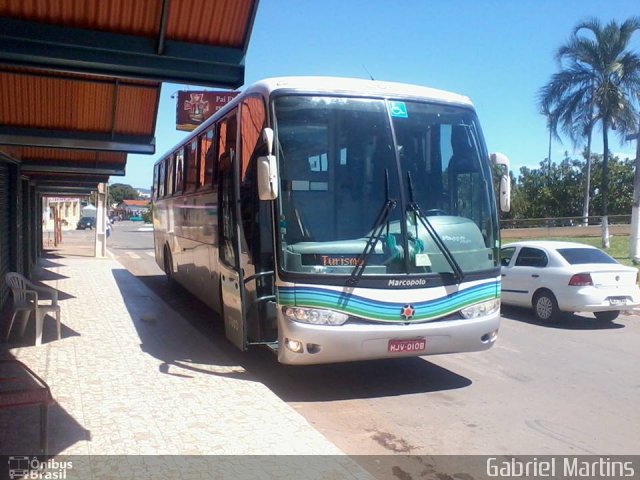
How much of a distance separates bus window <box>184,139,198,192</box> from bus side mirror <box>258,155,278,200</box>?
4.67 metres

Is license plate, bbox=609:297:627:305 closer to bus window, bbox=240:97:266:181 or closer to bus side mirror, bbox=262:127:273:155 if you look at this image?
bus window, bbox=240:97:266:181

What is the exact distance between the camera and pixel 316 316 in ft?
21.3

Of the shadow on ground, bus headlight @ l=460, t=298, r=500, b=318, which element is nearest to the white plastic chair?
bus headlight @ l=460, t=298, r=500, b=318

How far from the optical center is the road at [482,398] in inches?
220

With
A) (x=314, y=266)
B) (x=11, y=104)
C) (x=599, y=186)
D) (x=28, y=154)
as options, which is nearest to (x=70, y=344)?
(x=11, y=104)

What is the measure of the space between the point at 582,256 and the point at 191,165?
7486 mm

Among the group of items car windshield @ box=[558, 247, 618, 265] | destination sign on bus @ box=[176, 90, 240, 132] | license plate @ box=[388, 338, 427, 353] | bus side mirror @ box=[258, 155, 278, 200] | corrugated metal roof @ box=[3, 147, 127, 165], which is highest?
destination sign on bus @ box=[176, 90, 240, 132]

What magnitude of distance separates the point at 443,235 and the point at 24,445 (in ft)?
15.1

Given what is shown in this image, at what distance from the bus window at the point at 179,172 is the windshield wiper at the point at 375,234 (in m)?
6.43

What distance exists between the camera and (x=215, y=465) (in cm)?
468

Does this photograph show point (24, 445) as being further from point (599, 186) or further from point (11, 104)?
point (599, 186)

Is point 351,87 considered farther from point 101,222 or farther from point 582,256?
point 101,222

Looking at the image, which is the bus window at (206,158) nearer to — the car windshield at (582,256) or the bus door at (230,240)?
the bus door at (230,240)

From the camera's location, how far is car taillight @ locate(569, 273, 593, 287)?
10945 mm
